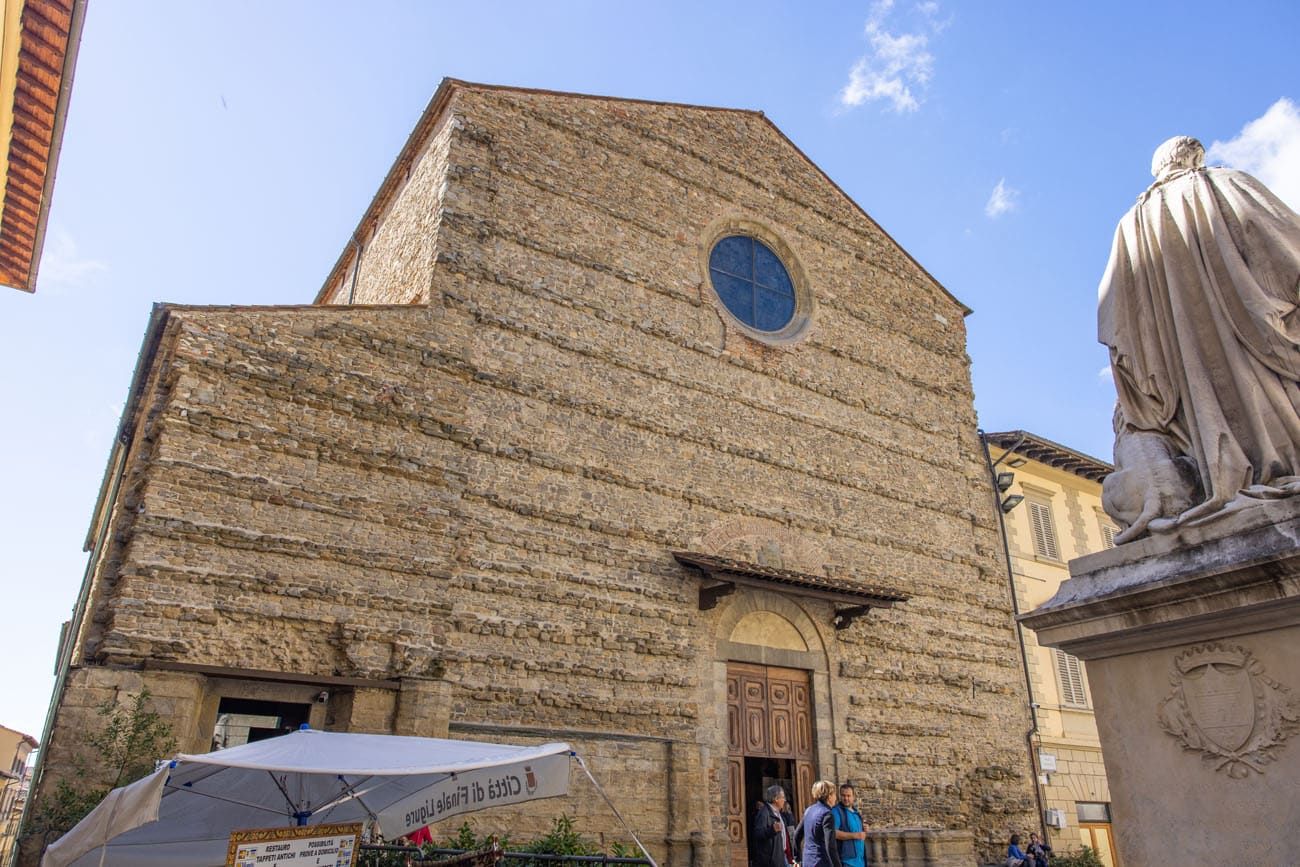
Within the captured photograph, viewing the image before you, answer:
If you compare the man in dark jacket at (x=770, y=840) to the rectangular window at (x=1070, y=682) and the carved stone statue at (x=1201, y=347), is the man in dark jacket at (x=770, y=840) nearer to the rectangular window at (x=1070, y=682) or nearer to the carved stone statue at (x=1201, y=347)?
the carved stone statue at (x=1201, y=347)

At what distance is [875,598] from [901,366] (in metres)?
4.73

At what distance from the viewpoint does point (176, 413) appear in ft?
26.1

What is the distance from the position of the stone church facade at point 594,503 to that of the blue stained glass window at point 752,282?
128mm

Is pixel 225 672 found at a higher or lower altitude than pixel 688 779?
higher

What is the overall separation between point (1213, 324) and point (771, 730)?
8.46m

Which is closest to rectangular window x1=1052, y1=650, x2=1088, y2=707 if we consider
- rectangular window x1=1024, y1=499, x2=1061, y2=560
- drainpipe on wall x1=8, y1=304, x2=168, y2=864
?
rectangular window x1=1024, y1=499, x2=1061, y2=560

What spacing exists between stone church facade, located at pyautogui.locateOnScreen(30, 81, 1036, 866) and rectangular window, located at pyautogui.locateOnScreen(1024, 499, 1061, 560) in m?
2.37

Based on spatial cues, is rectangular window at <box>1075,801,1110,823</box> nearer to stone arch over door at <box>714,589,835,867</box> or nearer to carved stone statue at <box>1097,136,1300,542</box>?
stone arch over door at <box>714,589,835,867</box>

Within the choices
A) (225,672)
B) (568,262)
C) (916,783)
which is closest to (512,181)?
(568,262)

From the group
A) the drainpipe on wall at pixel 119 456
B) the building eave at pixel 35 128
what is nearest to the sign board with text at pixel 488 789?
the drainpipe on wall at pixel 119 456

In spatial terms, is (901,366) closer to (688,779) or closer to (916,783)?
(916,783)

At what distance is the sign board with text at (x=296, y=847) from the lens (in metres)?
4.15

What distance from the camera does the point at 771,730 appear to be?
1080 centimetres

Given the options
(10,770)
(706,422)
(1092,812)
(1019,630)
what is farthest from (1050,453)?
(10,770)
